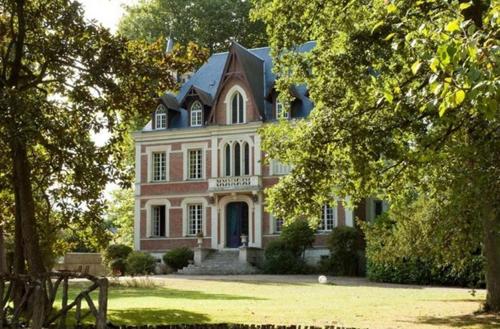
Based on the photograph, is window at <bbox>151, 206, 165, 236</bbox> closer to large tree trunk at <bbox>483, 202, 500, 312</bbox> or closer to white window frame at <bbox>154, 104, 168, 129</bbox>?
white window frame at <bbox>154, 104, 168, 129</bbox>

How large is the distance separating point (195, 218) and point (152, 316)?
2631 centimetres

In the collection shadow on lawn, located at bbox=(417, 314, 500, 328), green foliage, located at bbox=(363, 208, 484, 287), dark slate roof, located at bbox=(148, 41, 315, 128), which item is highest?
dark slate roof, located at bbox=(148, 41, 315, 128)

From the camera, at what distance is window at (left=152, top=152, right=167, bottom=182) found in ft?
138

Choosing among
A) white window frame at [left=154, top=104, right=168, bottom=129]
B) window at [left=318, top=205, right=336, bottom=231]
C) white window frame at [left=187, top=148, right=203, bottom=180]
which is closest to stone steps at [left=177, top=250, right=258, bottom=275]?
window at [left=318, top=205, right=336, bottom=231]

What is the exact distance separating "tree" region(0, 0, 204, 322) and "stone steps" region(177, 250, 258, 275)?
19.9 metres

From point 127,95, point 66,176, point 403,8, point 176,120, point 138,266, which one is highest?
point 176,120

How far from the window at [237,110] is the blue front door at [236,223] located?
4.79m

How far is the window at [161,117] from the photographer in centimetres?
4216

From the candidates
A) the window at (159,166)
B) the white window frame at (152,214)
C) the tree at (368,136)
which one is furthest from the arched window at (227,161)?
the tree at (368,136)

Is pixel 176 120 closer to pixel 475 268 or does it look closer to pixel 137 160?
pixel 137 160

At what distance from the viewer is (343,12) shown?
15.6 m

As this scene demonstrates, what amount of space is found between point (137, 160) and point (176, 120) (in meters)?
3.38

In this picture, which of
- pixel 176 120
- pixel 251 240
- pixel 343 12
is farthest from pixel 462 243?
pixel 176 120

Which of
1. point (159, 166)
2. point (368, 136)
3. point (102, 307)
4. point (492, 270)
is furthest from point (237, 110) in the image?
point (102, 307)
